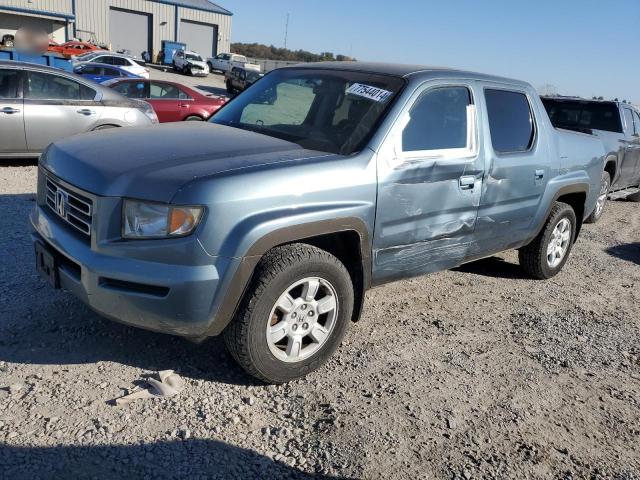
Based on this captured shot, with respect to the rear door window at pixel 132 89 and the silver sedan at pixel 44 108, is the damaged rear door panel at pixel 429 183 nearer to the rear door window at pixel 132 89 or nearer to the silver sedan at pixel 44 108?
the silver sedan at pixel 44 108

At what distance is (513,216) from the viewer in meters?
4.68

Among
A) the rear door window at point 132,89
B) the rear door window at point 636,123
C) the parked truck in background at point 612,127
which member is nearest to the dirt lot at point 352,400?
the parked truck in background at point 612,127

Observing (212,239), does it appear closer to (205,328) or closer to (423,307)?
(205,328)

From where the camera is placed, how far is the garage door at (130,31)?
4881cm

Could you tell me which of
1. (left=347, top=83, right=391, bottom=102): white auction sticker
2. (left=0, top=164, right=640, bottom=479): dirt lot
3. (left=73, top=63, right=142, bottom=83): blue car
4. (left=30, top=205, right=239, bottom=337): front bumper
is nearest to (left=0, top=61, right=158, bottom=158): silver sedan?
(left=0, top=164, right=640, bottom=479): dirt lot

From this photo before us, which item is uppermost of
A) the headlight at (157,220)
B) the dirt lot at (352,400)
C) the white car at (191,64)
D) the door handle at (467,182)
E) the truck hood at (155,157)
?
the truck hood at (155,157)

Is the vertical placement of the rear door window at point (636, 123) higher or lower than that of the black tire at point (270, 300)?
higher

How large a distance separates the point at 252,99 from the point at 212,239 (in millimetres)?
1969

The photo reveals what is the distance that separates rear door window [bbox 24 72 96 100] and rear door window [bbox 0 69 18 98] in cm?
14

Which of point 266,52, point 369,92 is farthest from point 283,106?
point 266,52

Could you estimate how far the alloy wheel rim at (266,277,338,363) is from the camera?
3232 millimetres

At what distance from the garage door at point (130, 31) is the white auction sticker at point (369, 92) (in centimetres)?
5003

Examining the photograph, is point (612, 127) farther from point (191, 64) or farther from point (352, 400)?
point (191, 64)

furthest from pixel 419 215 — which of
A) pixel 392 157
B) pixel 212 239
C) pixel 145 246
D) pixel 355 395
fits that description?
pixel 145 246
